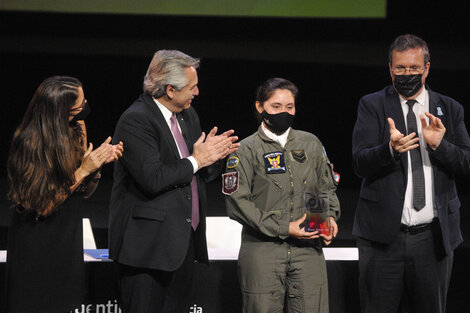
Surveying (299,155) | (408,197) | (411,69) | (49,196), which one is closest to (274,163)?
(299,155)

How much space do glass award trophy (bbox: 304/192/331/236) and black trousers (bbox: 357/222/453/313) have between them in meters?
0.36

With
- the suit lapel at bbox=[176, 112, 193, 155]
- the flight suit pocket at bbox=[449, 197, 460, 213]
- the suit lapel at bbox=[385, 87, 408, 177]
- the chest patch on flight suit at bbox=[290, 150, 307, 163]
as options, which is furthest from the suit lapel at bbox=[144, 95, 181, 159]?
the flight suit pocket at bbox=[449, 197, 460, 213]

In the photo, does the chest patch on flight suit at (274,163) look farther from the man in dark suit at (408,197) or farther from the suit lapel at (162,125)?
the suit lapel at (162,125)

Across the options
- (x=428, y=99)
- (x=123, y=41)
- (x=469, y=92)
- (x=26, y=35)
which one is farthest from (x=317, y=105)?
(x=428, y=99)

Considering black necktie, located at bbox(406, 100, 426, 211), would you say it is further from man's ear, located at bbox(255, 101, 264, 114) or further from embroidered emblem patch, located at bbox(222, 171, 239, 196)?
embroidered emblem patch, located at bbox(222, 171, 239, 196)

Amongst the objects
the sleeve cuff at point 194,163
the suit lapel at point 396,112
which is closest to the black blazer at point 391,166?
the suit lapel at point 396,112

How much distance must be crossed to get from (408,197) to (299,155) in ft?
1.90

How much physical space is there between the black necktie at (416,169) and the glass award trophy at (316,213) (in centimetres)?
46

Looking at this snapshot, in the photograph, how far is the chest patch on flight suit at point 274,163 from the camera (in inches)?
122

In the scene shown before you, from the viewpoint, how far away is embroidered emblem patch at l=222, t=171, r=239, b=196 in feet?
10.1

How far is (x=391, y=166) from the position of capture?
10.3 ft

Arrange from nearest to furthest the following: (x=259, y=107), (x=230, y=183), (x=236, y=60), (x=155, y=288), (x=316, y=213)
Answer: (x=155, y=288), (x=316, y=213), (x=230, y=183), (x=259, y=107), (x=236, y=60)

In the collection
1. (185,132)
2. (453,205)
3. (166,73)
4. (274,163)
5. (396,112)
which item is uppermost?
(166,73)

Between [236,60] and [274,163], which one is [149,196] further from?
[236,60]
